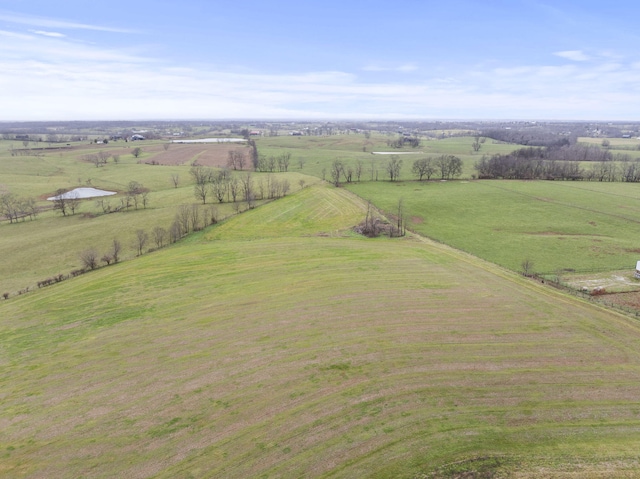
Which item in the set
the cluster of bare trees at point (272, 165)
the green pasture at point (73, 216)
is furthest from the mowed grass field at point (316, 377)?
the cluster of bare trees at point (272, 165)

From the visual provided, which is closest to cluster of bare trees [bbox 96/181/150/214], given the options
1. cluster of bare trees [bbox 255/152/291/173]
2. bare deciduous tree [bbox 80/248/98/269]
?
bare deciduous tree [bbox 80/248/98/269]

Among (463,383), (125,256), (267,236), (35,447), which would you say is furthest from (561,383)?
(125,256)

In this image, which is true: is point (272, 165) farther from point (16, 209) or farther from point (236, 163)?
point (16, 209)

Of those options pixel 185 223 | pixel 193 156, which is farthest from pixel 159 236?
pixel 193 156

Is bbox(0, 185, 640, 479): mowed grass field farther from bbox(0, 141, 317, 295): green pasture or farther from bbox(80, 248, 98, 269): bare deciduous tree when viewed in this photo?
bbox(0, 141, 317, 295): green pasture

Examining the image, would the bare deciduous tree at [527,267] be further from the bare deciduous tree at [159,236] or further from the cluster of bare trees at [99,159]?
the cluster of bare trees at [99,159]

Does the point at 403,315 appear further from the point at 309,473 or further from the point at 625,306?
the point at 625,306
